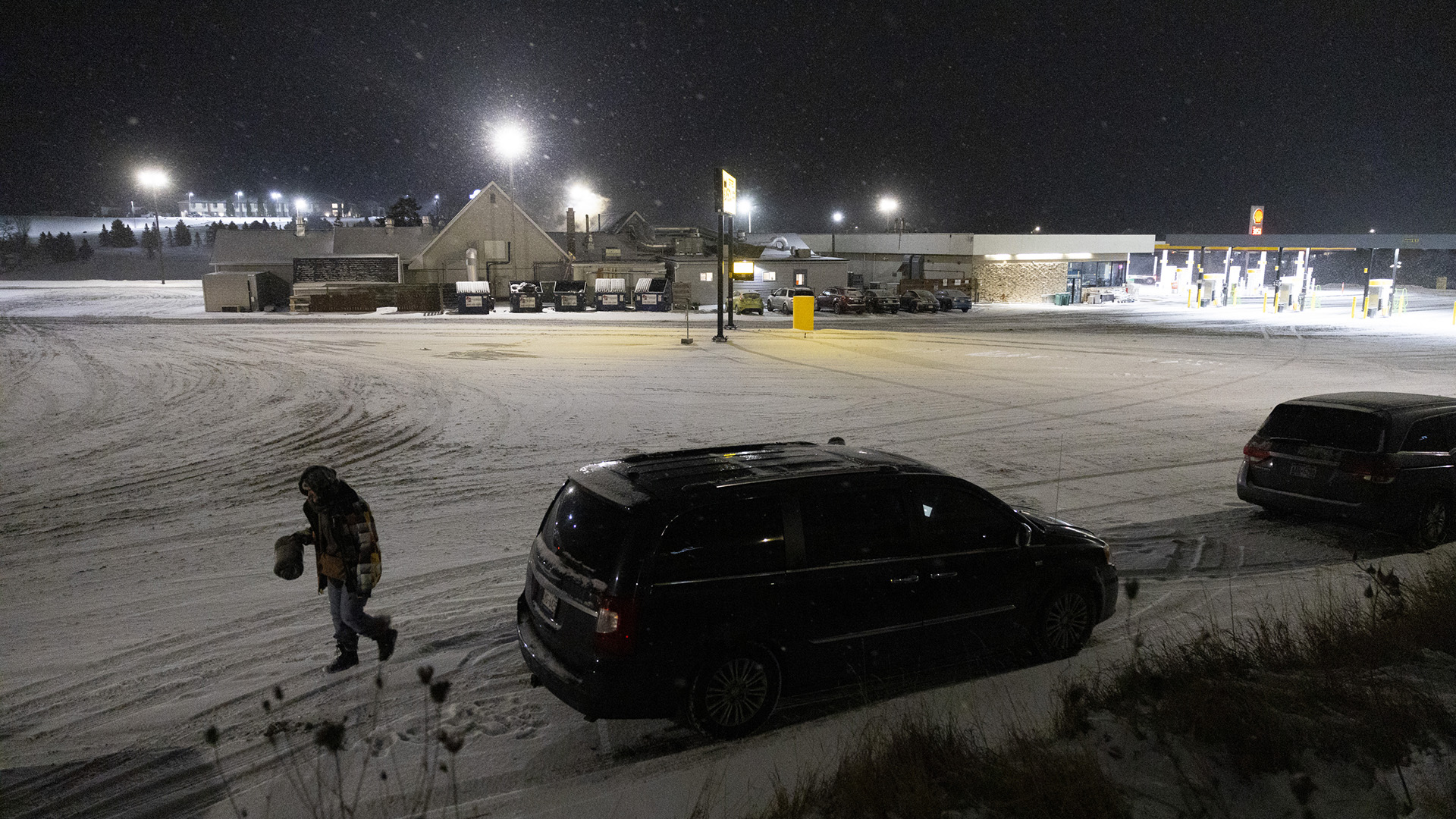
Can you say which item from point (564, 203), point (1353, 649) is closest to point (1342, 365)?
point (1353, 649)

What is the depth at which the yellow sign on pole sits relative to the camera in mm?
29920

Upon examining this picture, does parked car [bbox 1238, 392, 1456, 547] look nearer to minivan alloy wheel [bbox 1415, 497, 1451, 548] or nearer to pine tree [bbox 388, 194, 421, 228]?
minivan alloy wheel [bbox 1415, 497, 1451, 548]

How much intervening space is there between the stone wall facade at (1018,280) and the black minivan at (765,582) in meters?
60.5

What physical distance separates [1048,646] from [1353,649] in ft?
6.27

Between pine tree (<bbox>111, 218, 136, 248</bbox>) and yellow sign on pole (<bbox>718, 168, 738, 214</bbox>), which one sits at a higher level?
pine tree (<bbox>111, 218, 136, 248</bbox>)

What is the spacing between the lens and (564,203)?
8281 centimetres

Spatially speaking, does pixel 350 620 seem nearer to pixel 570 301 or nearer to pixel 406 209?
pixel 570 301

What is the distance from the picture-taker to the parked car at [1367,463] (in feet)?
27.1

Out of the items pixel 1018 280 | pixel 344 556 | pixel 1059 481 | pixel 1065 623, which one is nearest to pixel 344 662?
pixel 344 556

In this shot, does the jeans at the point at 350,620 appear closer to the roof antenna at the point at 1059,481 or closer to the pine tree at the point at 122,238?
the roof antenna at the point at 1059,481

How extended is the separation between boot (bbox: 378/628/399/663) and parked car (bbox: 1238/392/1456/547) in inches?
344

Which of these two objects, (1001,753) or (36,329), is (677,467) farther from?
(36,329)

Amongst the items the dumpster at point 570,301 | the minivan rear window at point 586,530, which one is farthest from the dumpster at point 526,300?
the minivan rear window at point 586,530

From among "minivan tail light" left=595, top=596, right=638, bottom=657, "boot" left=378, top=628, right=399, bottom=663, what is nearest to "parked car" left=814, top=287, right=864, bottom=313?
"boot" left=378, top=628, right=399, bottom=663
